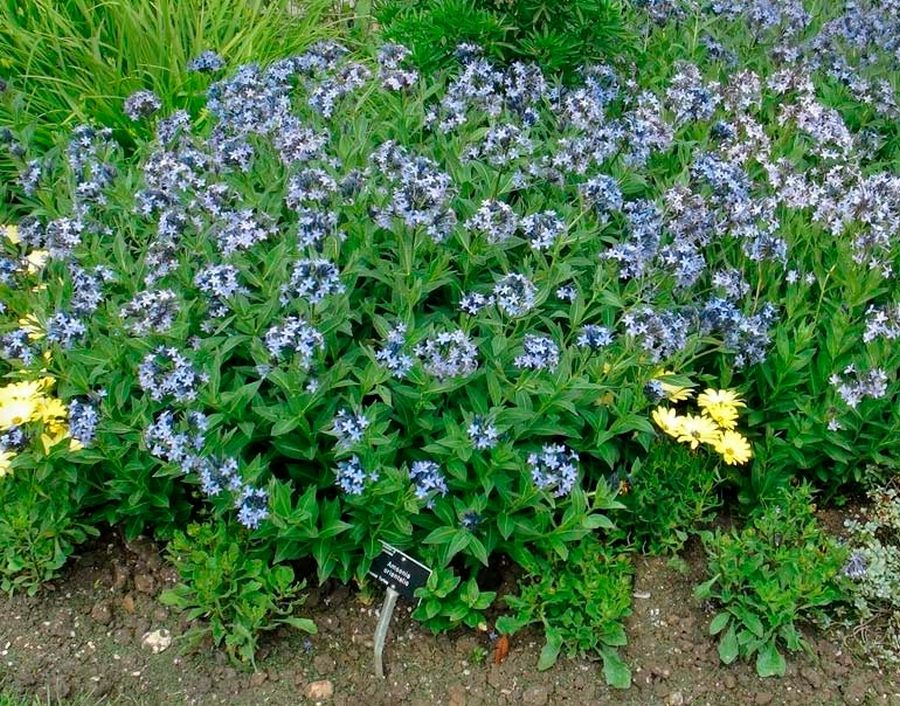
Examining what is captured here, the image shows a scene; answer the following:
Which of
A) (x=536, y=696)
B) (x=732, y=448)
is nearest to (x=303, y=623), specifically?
A: (x=536, y=696)

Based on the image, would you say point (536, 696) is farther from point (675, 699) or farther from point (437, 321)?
point (437, 321)

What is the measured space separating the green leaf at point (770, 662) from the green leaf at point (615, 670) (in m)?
0.40

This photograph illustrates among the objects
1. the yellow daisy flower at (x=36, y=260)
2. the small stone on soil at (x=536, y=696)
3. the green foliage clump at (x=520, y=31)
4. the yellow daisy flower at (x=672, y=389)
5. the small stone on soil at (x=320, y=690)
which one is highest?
the green foliage clump at (x=520, y=31)

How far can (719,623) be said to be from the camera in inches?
127

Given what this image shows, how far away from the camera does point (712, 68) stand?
4.73 metres

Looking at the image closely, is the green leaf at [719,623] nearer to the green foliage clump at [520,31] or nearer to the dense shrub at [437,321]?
the dense shrub at [437,321]

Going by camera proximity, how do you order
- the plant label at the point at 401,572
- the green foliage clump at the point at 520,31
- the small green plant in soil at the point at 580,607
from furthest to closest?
the green foliage clump at the point at 520,31 → the small green plant in soil at the point at 580,607 → the plant label at the point at 401,572

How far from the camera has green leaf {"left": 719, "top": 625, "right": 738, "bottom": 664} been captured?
10.5 ft

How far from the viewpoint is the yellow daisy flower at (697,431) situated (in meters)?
3.37

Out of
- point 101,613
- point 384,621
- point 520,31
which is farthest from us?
point 520,31

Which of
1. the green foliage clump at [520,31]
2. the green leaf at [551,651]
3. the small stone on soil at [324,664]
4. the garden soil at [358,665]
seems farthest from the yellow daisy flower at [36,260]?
the green leaf at [551,651]

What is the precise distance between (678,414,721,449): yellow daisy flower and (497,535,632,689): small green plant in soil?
0.46 metres

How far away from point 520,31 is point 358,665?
9.74 feet

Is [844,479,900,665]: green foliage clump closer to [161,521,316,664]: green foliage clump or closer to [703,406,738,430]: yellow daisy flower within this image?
[703,406,738,430]: yellow daisy flower
